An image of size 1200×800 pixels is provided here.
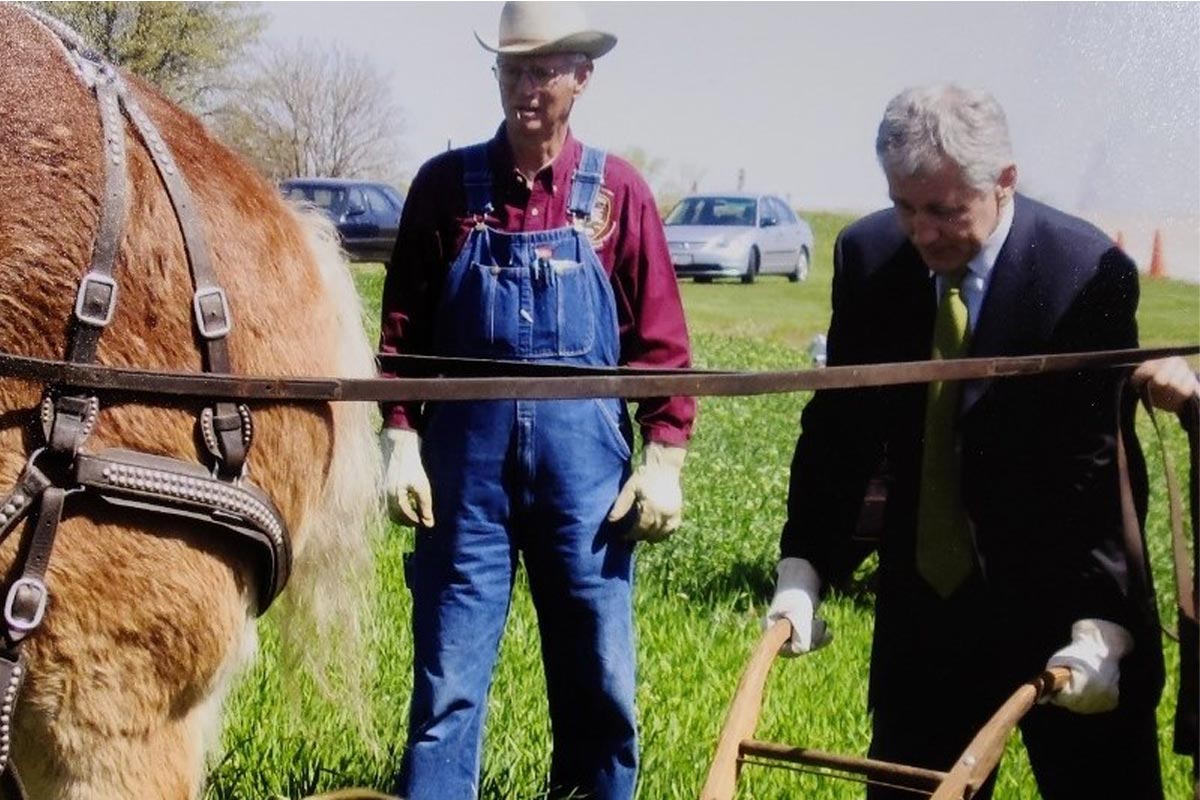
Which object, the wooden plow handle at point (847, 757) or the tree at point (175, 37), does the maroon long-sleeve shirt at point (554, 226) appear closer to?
the tree at point (175, 37)

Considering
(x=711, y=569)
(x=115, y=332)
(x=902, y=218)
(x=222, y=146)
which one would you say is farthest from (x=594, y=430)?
(x=711, y=569)

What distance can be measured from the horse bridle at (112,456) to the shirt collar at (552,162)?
1.14 metres

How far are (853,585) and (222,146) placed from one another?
441 centimetres

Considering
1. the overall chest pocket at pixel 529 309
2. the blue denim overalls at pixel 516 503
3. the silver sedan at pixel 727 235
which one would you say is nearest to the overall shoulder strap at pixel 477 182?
the blue denim overalls at pixel 516 503

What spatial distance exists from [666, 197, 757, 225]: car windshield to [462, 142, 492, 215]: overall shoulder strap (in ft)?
58.5

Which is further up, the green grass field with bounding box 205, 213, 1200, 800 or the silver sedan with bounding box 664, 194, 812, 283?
the silver sedan with bounding box 664, 194, 812, 283

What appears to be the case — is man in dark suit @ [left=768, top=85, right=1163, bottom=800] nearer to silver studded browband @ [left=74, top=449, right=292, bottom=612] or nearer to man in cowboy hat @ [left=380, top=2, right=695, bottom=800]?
man in cowboy hat @ [left=380, top=2, right=695, bottom=800]

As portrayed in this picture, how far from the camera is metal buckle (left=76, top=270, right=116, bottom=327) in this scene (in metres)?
1.62

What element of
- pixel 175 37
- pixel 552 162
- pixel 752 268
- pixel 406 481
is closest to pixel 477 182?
pixel 552 162

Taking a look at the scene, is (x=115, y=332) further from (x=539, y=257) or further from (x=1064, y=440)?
(x=1064, y=440)

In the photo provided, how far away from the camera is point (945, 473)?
2.42 m

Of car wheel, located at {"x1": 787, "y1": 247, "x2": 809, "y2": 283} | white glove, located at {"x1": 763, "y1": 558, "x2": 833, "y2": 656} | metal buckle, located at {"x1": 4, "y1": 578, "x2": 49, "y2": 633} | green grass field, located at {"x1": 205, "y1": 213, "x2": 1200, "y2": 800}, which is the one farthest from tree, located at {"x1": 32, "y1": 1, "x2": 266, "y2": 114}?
car wheel, located at {"x1": 787, "y1": 247, "x2": 809, "y2": 283}

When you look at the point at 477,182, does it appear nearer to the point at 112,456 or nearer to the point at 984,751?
the point at 112,456

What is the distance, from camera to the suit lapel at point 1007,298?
2.32 meters
